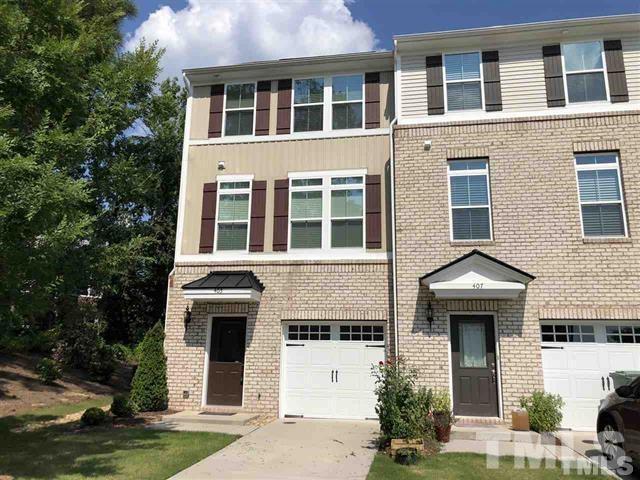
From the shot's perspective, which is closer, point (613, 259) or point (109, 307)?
point (613, 259)

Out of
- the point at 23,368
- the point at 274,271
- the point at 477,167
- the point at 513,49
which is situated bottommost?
the point at 23,368

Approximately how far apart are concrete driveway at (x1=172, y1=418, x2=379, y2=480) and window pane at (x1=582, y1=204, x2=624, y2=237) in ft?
21.8

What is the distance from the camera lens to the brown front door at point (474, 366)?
35.8ft

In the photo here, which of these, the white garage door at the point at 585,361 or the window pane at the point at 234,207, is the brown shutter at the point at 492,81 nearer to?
the white garage door at the point at 585,361

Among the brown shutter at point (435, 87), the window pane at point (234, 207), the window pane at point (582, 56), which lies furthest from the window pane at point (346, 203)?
the window pane at point (582, 56)

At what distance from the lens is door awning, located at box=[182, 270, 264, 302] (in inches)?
471

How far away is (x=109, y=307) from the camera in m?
19.8

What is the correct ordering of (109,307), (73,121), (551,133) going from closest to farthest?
1. (73,121)
2. (551,133)
3. (109,307)

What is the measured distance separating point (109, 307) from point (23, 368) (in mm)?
4488

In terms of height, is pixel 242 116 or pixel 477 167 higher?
pixel 242 116

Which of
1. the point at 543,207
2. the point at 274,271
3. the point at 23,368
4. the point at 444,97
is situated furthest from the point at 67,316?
the point at 543,207

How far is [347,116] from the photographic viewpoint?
13438 mm

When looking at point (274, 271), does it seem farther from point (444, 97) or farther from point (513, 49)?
point (513, 49)

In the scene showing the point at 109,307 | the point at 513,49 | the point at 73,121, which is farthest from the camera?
the point at 109,307
